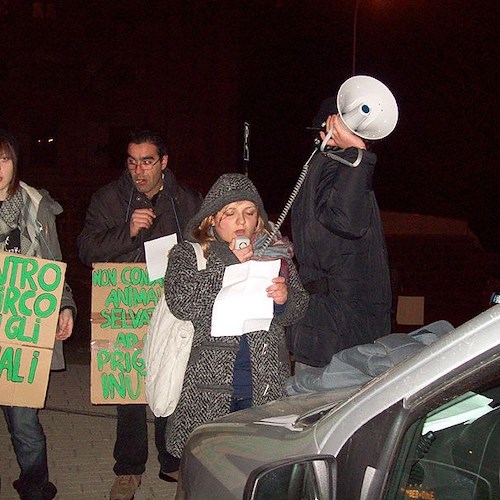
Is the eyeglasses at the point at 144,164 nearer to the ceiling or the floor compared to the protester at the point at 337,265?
nearer to the ceiling

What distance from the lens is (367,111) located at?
3.71 m

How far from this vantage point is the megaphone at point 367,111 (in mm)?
3721

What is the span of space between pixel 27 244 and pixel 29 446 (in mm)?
987

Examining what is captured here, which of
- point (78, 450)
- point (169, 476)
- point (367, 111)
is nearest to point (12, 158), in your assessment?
point (367, 111)

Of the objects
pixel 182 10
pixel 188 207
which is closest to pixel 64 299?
pixel 188 207

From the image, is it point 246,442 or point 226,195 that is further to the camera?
point 226,195

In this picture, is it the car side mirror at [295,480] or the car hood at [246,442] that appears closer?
the car side mirror at [295,480]

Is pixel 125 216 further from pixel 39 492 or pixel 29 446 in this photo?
pixel 39 492

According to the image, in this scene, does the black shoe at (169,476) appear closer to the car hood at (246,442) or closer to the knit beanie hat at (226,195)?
the knit beanie hat at (226,195)

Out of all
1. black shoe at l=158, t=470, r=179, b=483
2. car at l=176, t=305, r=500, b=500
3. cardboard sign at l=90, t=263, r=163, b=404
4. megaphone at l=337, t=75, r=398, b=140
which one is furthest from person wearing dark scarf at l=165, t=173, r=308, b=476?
car at l=176, t=305, r=500, b=500

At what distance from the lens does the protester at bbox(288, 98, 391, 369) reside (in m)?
3.70

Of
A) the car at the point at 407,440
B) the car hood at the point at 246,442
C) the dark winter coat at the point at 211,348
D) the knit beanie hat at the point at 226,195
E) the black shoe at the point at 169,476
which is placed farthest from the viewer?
the black shoe at the point at 169,476

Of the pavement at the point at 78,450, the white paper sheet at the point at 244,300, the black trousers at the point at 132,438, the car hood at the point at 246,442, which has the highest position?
the white paper sheet at the point at 244,300

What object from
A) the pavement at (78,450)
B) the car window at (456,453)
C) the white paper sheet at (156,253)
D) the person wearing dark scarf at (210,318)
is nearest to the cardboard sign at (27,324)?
the white paper sheet at (156,253)
